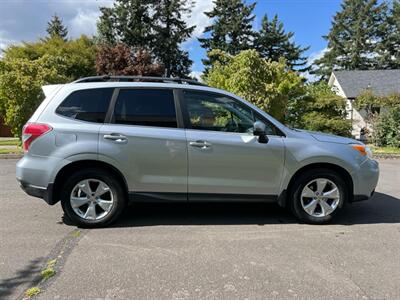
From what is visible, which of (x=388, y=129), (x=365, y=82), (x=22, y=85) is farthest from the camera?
(x=365, y=82)

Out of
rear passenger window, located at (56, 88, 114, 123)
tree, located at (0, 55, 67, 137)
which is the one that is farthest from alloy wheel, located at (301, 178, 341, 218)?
tree, located at (0, 55, 67, 137)

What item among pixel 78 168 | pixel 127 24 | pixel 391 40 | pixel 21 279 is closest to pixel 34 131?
pixel 78 168

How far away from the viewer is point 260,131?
489 centimetres

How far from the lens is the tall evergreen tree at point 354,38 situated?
174ft

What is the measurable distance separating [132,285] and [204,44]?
43022 mm

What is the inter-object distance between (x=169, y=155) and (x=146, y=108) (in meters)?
0.71

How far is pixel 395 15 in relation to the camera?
5253cm

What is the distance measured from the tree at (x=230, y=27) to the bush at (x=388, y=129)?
2774 centimetres

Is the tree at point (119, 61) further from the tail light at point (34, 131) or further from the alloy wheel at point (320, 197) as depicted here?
the alloy wheel at point (320, 197)

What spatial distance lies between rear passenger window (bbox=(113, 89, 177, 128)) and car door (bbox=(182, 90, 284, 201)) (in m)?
0.21

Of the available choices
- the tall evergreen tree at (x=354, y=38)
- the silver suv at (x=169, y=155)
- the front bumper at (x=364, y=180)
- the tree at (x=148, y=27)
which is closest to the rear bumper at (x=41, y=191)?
the silver suv at (x=169, y=155)

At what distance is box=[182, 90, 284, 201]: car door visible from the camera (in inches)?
193

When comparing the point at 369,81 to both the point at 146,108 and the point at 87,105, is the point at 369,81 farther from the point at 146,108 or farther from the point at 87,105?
the point at 87,105

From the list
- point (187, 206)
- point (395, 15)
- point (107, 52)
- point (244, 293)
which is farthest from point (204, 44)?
point (244, 293)
